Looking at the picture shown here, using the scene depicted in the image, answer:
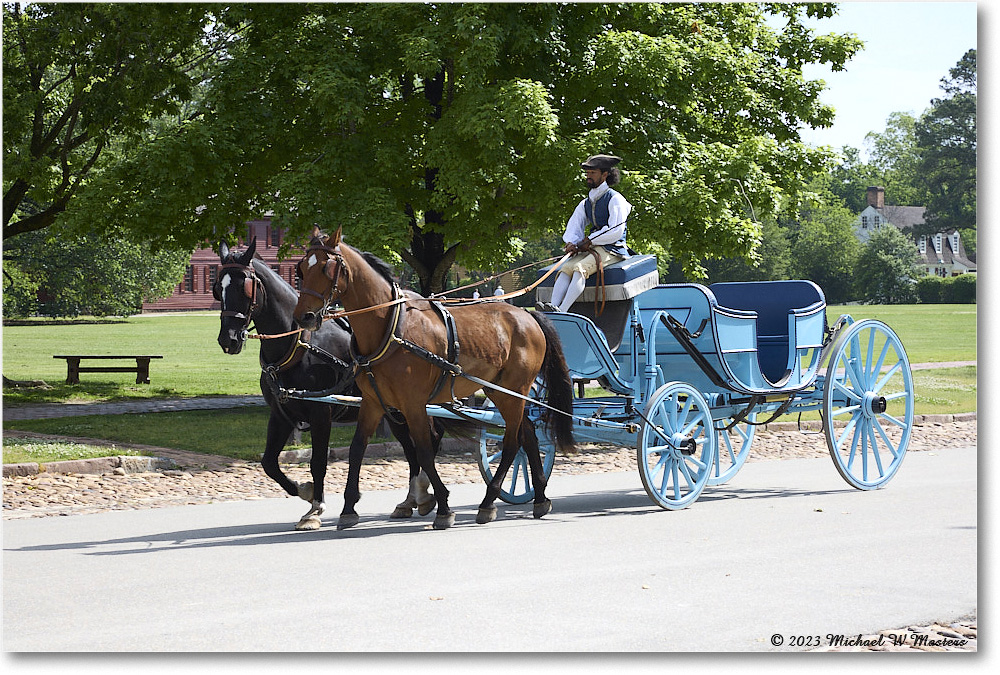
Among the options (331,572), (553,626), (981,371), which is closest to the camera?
(553,626)

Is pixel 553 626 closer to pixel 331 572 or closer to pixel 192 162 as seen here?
pixel 331 572

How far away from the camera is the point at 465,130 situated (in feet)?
49.4

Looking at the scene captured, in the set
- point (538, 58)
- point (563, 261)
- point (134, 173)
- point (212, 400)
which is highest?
point (538, 58)

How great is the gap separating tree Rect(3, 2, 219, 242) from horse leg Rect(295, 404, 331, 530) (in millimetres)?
10053

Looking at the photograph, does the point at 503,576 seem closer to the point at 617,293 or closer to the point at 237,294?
the point at 237,294

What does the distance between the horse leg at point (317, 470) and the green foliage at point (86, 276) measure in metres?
23.6

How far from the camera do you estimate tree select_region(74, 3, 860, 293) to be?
1561 centimetres

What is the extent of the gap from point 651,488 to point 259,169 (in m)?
10.0

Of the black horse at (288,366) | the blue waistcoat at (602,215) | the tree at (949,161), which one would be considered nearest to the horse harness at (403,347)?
the black horse at (288,366)

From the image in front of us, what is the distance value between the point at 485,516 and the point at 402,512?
2.71 ft

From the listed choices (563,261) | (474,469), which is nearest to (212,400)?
(474,469)

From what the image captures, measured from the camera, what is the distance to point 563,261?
1081cm

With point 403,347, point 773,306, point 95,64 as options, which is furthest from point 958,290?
point 403,347

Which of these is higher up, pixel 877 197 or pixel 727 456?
pixel 877 197
